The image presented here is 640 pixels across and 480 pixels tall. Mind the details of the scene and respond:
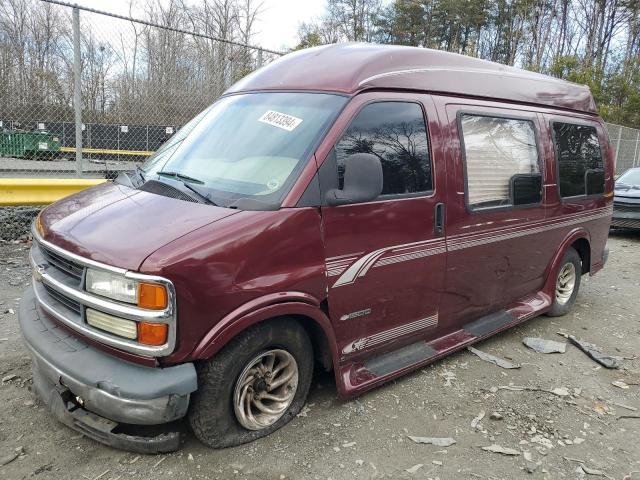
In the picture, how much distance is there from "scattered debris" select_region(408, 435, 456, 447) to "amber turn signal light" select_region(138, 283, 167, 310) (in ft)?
5.82

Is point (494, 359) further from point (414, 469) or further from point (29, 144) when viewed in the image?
point (29, 144)

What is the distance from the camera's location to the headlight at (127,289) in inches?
94.2

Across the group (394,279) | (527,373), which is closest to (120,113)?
(394,279)

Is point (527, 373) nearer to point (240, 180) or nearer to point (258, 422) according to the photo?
point (258, 422)

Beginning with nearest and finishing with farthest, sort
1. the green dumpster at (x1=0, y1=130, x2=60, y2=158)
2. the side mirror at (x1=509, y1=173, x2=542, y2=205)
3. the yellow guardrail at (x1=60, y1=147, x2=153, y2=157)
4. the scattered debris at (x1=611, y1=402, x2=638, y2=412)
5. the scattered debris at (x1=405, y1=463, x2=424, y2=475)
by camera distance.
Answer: the scattered debris at (x1=405, y1=463, x2=424, y2=475), the scattered debris at (x1=611, y1=402, x2=638, y2=412), the side mirror at (x1=509, y1=173, x2=542, y2=205), the yellow guardrail at (x1=60, y1=147, x2=153, y2=157), the green dumpster at (x1=0, y1=130, x2=60, y2=158)

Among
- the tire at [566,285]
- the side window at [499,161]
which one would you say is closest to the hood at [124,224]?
the side window at [499,161]

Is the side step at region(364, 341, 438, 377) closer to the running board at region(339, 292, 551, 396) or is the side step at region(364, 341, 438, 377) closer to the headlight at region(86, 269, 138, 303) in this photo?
the running board at region(339, 292, 551, 396)

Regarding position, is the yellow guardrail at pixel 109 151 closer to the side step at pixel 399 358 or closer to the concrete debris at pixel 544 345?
the side step at pixel 399 358

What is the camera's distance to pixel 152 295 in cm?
239

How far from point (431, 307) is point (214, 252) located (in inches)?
73.8

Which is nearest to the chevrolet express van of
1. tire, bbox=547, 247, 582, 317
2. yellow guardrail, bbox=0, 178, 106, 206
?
tire, bbox=547, 247, 582, 317

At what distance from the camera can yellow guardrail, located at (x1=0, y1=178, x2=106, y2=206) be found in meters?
6.19

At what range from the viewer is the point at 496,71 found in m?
4.30

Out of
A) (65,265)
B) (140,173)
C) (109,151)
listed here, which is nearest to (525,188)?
(140,173)
